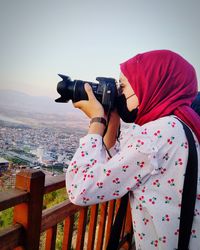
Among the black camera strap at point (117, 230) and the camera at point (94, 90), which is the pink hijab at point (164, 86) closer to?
the camera at point (94, 90)

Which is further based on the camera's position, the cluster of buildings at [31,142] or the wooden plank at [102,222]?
the cluster of buildings at [31,142]

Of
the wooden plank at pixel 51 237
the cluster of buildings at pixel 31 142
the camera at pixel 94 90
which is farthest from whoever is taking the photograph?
the cluster of buildings at pixel 31 142

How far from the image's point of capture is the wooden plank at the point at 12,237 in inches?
34.6

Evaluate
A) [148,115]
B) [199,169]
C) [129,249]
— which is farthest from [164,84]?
[129,249]

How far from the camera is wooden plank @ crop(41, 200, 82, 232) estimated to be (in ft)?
3.66

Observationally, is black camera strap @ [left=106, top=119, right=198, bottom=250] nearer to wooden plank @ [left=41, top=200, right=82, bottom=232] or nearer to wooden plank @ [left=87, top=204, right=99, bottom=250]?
wooden plank @ [left=41, top=200, right=82, bottom=232]

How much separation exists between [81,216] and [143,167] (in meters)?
0.79

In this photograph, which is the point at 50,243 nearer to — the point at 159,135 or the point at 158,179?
the point at 158,179

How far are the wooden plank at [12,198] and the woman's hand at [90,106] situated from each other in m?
0.40

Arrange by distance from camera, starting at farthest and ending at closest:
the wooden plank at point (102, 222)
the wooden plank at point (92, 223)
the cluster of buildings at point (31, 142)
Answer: the cluster of buildings at point (31, 142), the wooden plank at point (102, 222), the wooden plank at point (92, 223)

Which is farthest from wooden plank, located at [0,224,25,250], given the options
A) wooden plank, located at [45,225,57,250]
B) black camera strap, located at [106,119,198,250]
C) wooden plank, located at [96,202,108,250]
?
wooden plank, located at [96,202,108,250]

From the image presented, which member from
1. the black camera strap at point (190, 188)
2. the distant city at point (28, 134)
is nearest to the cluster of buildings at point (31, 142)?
the distant city at point (28, 134)

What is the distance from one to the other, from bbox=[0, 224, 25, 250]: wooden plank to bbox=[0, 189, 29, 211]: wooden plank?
0.12 metres

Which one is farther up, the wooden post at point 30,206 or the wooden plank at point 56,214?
the wooden post at point 30,206
